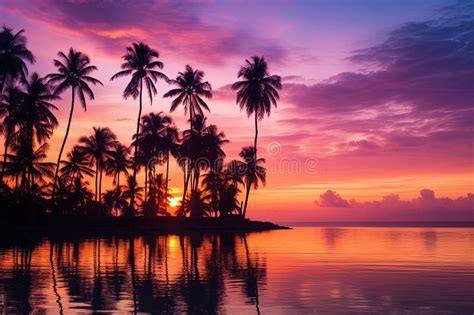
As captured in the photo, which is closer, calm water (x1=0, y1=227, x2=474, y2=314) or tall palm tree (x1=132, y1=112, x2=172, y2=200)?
calm water (x1=0, y1=227, x2=474, y2=314)

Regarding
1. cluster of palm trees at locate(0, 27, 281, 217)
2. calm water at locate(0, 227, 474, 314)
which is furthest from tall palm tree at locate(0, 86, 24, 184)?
calm water at locate(0, 227, 474, 314)

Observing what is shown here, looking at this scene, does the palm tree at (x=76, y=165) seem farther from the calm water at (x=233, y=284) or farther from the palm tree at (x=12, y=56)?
the calm water at (x=233, y=284)

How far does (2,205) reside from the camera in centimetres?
5134

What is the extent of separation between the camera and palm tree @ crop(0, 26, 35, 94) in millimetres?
50312

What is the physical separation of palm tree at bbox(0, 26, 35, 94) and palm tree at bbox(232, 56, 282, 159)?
27137mm

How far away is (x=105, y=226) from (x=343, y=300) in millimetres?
44731

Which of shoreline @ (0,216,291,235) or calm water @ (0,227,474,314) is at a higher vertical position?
shoreline @ (0,216,291,235)

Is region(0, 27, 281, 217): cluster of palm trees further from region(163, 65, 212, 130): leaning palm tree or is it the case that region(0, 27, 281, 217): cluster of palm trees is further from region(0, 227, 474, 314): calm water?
region(0, 227, 474, 314): calm water

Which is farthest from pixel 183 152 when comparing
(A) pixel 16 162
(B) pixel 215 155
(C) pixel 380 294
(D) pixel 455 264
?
(C) pixel 380 294

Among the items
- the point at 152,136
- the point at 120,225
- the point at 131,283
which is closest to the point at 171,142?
the point at 152,136

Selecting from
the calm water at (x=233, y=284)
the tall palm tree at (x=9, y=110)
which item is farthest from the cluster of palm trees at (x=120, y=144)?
the calm water at (x=233, y=284)

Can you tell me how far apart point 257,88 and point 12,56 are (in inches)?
1197

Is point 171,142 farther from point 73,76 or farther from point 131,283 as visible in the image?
point 131,283

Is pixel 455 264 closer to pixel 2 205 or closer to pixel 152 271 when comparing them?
pixel 152 271
